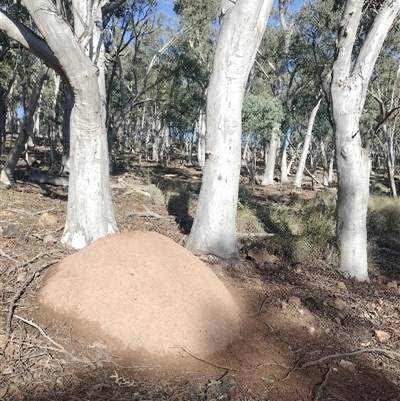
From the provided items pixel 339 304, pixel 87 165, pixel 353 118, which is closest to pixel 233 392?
pixel 339 304

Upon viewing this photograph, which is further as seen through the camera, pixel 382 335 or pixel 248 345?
pixel 382 335

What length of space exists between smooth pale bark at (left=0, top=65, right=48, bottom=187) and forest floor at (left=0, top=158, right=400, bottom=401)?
295 cm

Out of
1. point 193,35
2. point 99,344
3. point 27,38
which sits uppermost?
point 193,35

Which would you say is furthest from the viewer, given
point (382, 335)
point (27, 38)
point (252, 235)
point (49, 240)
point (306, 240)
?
Result: point (252, 235)

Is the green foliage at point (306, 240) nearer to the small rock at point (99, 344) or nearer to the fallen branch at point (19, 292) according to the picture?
the fallen branch at point (19, 292)

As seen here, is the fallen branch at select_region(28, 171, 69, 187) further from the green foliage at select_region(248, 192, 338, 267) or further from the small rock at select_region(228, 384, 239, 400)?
the small rock at select_region(228, 384, 239, 400)

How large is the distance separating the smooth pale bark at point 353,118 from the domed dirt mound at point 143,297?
8.63 feet

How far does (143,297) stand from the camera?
3.20 m

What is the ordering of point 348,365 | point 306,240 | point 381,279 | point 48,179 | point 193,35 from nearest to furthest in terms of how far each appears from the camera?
point 348,365, point 381,279, point 306,240, point 48,179, point 193,35

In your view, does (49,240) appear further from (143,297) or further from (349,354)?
(349,354)

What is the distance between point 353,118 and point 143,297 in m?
3.72

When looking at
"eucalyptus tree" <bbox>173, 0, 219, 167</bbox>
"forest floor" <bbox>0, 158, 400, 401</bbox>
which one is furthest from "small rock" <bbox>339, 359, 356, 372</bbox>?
"eucalyptus tree" <bbox>173, 0, 219, 167</bbox>

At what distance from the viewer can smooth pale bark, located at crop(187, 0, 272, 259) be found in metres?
4.46

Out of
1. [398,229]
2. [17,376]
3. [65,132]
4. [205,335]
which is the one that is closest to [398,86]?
[398,229]
